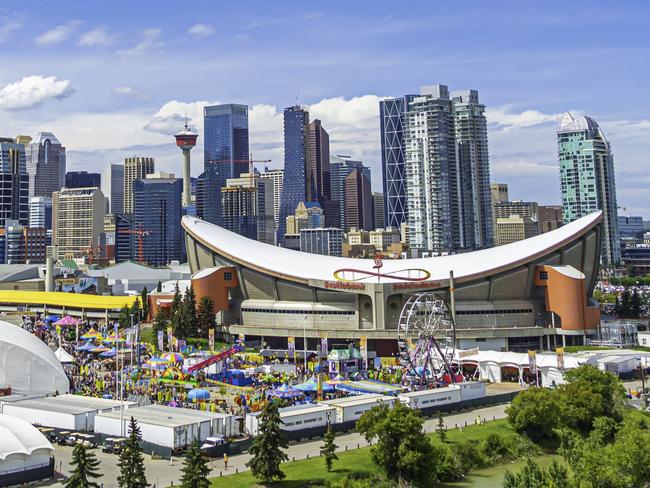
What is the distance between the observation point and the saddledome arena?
260 feet

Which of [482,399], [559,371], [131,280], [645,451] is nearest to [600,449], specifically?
[645,451]

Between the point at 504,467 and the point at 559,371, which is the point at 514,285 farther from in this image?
the point at 504,467

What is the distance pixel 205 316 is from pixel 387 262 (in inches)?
933

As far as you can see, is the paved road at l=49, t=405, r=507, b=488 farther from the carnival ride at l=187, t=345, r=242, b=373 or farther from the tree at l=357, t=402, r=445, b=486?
the carnival ride at l=187, t=345, r=242, b=373

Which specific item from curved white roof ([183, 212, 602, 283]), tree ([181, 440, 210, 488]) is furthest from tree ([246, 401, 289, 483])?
curved white roof ([183, 212, 602, 283])

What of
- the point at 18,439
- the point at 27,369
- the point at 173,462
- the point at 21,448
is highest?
the point at 27,369

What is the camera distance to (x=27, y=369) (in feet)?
184

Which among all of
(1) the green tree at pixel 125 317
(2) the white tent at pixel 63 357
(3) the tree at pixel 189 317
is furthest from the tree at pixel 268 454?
(1) the green tree at pixel 125 317

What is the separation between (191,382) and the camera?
201ft

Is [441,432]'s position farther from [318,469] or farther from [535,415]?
[318,469]

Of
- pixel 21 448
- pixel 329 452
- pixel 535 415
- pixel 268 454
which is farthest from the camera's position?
pixel 535 415

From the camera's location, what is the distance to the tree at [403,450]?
127 feet

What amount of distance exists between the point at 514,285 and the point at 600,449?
4564cm

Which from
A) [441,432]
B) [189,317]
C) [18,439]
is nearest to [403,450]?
Answer: [441,432]
